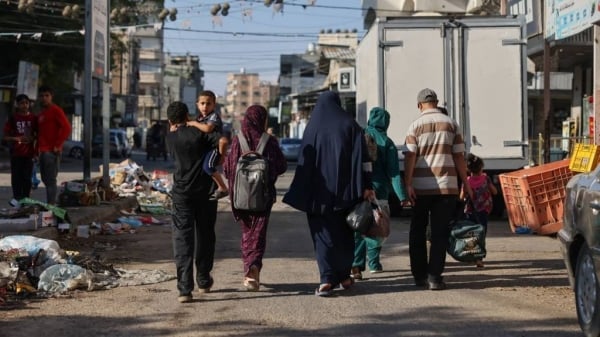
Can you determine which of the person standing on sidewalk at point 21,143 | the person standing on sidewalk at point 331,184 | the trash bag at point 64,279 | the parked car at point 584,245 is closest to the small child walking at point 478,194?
the person standing on sidewalk at point 331,184

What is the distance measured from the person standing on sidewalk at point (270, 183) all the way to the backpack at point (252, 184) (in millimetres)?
69

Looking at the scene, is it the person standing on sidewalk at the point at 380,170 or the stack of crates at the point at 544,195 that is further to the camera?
the stack of crates at the point at 544,195

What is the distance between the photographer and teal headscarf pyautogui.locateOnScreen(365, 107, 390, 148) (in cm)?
875

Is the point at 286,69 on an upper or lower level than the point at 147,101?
upper

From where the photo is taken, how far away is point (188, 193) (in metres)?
7.48

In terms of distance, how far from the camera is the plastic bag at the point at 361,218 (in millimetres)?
7449

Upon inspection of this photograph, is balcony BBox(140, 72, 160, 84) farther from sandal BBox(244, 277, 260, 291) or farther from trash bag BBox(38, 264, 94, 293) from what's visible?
sandal BBox(244, 277, 260, 291)

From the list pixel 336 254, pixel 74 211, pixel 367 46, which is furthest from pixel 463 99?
pixel 336 254

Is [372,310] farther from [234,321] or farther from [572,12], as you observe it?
[572,12]

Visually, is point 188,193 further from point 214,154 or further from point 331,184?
point 331,184

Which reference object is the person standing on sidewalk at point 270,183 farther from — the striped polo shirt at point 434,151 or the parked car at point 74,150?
the parked car at point 74,150

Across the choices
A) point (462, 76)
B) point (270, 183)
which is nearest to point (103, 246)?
point (270, 183)

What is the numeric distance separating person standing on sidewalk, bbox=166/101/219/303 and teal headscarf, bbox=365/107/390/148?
A: 1947 mm

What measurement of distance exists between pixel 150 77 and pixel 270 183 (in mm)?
113910
